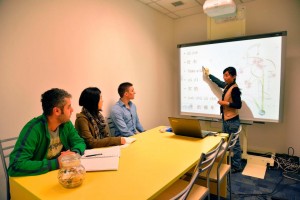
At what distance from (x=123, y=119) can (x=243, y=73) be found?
2039mm

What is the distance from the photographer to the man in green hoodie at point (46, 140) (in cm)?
125

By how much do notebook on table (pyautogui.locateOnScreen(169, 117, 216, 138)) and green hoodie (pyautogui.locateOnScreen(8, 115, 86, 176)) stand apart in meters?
0.94

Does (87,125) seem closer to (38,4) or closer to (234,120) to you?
(38,4)

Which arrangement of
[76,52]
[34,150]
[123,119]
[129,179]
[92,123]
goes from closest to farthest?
[129,179]
[34,150]
[92,123]
[76,52]
[123,119]

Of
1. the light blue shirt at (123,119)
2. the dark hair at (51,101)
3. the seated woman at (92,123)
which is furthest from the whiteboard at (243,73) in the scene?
the dark hair at (51,101)

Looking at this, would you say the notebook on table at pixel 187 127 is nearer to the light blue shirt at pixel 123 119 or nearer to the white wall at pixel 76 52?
the light blue shirt at pixel 123 119

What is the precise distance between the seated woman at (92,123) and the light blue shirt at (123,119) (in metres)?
0.43

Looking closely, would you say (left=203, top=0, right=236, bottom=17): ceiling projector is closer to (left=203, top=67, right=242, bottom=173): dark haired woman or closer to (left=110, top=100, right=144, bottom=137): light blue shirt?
(left=203, top=67, right=242, bottom=173): dark haired woman

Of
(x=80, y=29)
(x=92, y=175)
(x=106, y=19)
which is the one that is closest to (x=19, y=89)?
(x=80, y=29)

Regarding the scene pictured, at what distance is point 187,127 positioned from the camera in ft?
6.57

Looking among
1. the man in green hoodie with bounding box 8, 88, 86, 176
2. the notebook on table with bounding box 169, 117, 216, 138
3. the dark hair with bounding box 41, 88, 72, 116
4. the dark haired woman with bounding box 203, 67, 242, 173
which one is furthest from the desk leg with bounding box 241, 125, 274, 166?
the dark hair with bounding box 41, 88, 72, 116

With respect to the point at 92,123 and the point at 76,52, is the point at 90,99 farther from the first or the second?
the point at 76,52

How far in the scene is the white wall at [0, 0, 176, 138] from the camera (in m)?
1.91

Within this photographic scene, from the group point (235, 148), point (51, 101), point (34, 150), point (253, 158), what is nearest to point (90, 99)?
point (51, 101)
